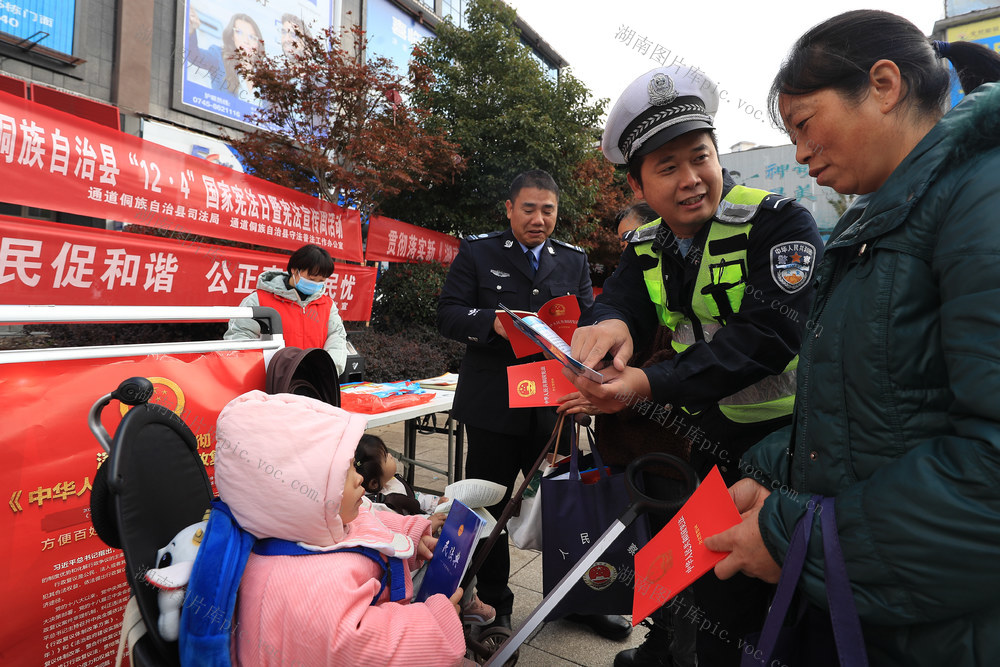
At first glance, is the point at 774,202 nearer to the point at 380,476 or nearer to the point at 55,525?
the point at 380,476

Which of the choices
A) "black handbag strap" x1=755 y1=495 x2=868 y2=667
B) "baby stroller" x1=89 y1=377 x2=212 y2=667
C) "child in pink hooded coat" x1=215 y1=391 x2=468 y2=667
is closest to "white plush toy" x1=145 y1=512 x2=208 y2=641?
"baby stroller" x1=89 y1=377 x2=212 y2=667

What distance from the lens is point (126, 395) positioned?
1.16 metres

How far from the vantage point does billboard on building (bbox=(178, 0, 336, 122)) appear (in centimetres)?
1055

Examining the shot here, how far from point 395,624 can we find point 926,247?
1231mm

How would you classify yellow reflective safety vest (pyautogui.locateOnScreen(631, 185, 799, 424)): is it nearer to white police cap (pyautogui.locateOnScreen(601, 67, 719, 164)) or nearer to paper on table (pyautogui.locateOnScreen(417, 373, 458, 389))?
white police cap (pyautogui.locateOnScreen(601, 67, 719, 164))

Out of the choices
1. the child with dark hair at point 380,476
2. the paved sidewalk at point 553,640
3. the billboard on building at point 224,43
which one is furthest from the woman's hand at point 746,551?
the billboard on building at point 224,43

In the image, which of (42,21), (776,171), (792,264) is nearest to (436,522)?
(792,264)

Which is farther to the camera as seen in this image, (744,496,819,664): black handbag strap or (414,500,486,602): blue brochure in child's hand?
(414,500,486,602): blue brochure in child's hand

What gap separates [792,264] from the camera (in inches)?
52.8

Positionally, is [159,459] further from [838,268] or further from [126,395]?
[838,268]

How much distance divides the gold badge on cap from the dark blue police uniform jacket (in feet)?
4.11

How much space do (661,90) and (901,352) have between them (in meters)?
1.01

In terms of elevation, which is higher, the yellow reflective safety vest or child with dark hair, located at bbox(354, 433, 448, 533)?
the yellow reflective safety vest

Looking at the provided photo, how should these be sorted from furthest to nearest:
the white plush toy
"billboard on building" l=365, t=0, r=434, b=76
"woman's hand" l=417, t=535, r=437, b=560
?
1. "billboard on building" l=365, t=0, r=434, b=76
2. "woman's hand" l=417, t=535, r=437, b=560
3. the white plush toy
